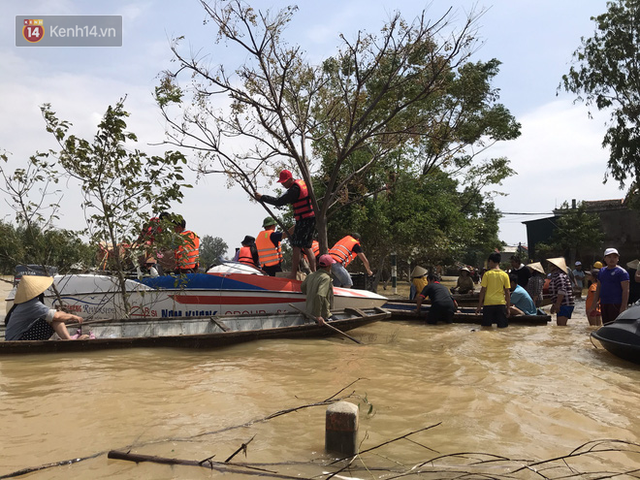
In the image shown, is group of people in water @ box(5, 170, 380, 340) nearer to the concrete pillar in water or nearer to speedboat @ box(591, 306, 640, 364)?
speedboat @ box(591, 306, 640, 364)

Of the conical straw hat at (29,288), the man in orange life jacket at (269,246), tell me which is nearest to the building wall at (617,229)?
the man in orange life jacket at (269,246)

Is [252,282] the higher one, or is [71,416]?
[252,282]

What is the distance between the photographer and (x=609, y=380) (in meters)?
6.16

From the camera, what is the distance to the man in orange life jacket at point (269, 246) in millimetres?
10758

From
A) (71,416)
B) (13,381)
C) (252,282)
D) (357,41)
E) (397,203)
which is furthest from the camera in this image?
(397,203)

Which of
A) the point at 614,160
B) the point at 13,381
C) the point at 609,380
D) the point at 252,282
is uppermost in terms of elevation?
the point at 614,160

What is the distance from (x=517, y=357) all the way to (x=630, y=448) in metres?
3.81

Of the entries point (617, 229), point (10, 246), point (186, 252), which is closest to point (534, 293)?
point (186, 252)

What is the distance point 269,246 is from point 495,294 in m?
4.55

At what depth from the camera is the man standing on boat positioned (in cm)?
859

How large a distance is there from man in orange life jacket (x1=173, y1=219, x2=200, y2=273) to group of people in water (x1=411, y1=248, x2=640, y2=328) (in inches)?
197

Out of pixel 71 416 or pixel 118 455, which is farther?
pixel 71 416

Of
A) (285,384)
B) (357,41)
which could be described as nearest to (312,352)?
(285,384)

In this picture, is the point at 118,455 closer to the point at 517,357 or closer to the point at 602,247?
the point at 517,357
